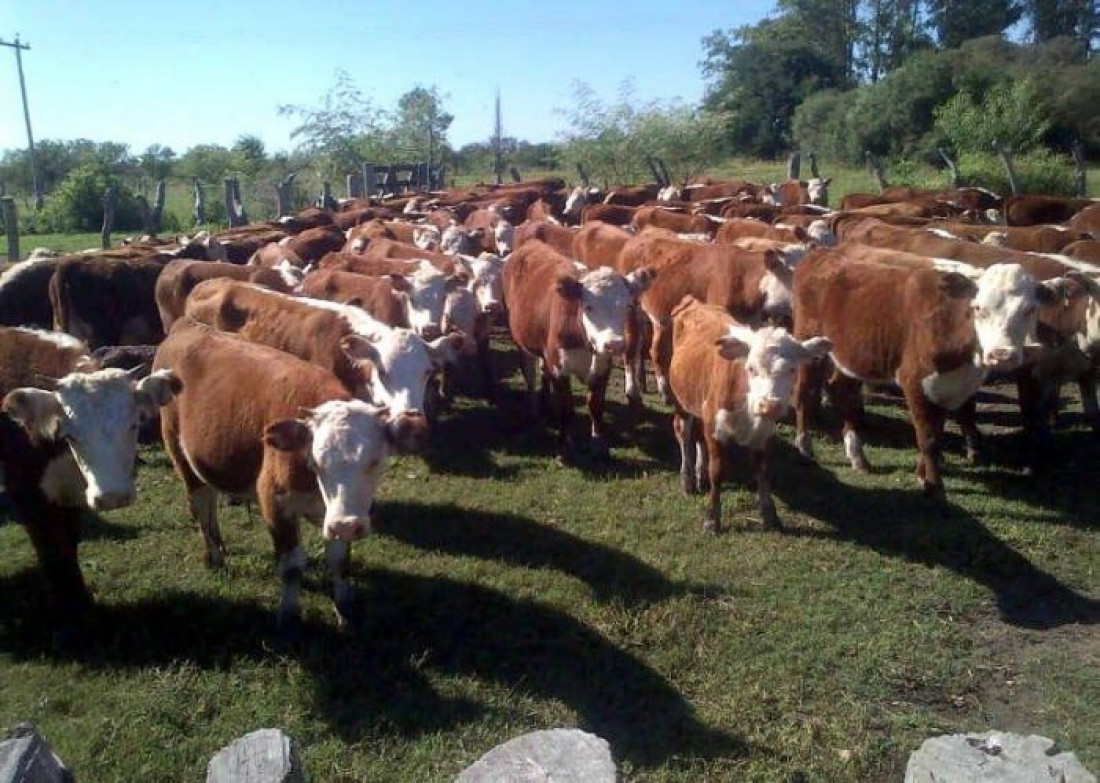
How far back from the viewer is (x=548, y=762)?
8.19 ft

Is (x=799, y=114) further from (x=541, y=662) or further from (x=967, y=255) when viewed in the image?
(x=541, y=662)

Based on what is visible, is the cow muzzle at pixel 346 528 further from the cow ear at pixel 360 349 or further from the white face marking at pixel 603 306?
the white face marking at pixel 603 306

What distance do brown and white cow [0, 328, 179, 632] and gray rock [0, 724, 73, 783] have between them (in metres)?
2.49

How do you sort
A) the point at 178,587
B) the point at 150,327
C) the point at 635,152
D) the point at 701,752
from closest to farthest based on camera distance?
1. the point at 701,752
2. the point at 178,587
3. the point at 150,327
4. the point at 635,152

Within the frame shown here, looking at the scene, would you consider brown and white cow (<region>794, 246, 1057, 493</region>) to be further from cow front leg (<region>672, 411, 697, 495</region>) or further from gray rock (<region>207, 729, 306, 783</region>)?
gray rock (<region>207, 729, 306, 783</region>)

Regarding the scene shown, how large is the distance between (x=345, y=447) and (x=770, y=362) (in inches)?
116

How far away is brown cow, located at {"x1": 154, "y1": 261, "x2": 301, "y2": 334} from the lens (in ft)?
33.9

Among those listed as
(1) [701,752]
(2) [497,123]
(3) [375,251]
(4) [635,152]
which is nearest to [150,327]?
(3) [375,251]

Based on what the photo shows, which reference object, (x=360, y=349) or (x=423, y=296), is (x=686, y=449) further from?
(x=423, y=296)

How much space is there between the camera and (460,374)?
1176 centimetres

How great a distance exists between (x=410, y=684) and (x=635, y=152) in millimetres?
34733

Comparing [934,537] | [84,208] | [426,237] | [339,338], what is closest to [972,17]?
[84,208]

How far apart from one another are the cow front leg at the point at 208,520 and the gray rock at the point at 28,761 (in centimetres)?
372

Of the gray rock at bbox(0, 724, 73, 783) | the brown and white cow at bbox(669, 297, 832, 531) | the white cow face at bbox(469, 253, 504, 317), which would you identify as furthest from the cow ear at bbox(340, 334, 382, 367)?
the gray rock at bbox(0, 724, 73, 783)
